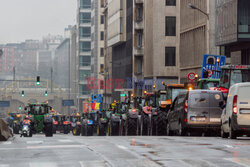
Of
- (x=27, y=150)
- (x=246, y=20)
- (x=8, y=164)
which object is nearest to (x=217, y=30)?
(x=246, y=20)

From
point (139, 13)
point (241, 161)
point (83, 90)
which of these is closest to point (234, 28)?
point (139, 13)

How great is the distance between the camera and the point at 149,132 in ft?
115

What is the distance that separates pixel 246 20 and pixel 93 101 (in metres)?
80.8

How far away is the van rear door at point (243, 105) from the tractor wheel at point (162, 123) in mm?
10654

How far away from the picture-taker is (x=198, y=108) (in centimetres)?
2792

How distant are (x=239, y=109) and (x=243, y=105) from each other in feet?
0.67

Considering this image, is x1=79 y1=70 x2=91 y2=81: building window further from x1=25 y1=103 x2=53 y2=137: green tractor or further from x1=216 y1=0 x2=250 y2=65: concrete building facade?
x1=25 y1=103 x2=53 y2=137: green tractor

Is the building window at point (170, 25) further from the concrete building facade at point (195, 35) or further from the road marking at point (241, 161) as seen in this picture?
the road marking at point (241, 161)

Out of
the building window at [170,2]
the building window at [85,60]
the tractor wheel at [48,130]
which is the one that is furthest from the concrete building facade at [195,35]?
the building window at [85,60]

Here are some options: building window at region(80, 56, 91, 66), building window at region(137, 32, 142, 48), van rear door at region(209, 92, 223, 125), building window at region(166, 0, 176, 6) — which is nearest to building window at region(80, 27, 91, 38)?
building window at region(80, 56, 91, 66)

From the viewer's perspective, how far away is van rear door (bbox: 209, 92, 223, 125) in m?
27.8

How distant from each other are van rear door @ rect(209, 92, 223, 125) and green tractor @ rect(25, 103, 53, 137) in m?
15.6

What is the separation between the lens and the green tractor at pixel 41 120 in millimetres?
42438

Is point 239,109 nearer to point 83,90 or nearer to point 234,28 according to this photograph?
point 234,28
